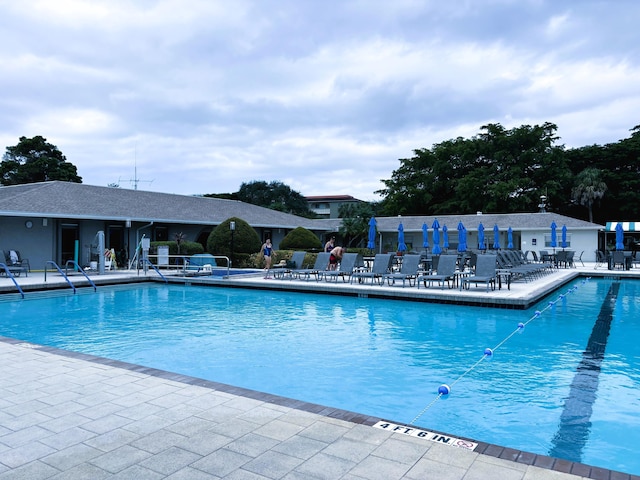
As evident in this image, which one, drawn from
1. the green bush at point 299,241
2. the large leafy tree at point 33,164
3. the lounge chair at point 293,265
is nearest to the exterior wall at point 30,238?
the lounge chair at point 293,265

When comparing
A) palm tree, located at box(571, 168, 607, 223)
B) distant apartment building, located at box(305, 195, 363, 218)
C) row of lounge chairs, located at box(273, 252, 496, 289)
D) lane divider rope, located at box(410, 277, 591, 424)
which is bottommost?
lane divider rope, located at box(410, 277, 591, 424)

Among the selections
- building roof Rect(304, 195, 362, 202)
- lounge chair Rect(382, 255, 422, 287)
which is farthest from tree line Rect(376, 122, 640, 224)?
lounge chair Rect(382, 255, 422, 287)

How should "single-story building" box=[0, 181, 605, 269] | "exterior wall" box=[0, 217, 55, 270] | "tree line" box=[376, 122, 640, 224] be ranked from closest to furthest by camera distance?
"exterior wall" box=[0, 217, 55, 270] < "single-story building" box=[0, 181, 605, 269] < "tree line" box=[376, 122, 640, 224]

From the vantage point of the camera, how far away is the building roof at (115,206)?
2047 centimetres

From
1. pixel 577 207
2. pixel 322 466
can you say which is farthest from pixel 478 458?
pixel 577 207

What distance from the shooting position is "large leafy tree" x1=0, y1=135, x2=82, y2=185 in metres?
43.4

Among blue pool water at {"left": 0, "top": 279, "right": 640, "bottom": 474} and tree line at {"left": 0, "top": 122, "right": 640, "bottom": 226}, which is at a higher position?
tree line at {"left": 0, "top": 122, "right": 640, "bottom": 226}

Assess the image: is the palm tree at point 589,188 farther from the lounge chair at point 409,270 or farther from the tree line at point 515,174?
the lounge chair at point 409,270

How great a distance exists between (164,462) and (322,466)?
1.07m

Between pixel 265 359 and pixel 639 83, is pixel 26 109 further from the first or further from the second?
pixel 639 83

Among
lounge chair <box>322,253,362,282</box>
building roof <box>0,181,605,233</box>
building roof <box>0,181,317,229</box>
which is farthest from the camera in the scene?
building roof <box>0,181,605,233</box>

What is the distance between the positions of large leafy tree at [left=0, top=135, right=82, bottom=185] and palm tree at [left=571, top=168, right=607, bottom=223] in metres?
46.6

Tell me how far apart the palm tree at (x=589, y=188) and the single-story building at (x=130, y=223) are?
12227 millimetres

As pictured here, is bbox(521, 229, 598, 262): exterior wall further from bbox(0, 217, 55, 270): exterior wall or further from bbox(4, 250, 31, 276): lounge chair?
bbox(4, 250, 31, 276): lounge chair
